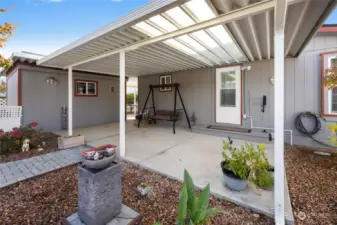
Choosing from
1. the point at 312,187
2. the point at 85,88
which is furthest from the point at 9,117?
the point at 312,187

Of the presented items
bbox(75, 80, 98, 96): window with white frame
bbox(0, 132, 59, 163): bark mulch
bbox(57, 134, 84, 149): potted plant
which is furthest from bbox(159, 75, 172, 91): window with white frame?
bbox(0, 132, 59, 163): bark mulch

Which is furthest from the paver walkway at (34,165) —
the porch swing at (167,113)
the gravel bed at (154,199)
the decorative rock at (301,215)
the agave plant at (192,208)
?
the decorative rock at (301,215)

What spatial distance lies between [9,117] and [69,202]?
182 inches

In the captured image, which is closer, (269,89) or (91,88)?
(269,89)

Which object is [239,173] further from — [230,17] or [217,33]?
[217,33]

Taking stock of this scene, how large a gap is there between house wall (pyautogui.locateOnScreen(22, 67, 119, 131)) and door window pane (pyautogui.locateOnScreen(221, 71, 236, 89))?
573 centimetres

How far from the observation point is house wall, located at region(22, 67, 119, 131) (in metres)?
5.91

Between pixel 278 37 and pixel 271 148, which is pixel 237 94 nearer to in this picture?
pixel 271 148

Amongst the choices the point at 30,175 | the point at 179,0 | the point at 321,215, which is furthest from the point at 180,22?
the point at 30,175

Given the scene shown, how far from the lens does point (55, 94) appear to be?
21.5 feet

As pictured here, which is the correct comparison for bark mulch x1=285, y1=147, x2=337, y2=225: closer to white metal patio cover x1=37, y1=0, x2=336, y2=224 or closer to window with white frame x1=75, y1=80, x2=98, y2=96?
white metal patio cover x1=37, y1=0, x2=336, y2=224

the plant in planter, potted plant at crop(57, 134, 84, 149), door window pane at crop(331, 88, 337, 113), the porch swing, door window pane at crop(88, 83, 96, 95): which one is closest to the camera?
the plant in planter

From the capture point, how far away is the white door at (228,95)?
18.5ft

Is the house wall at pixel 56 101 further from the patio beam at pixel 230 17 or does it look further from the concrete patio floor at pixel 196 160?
the patio beam at pixel 230 17
